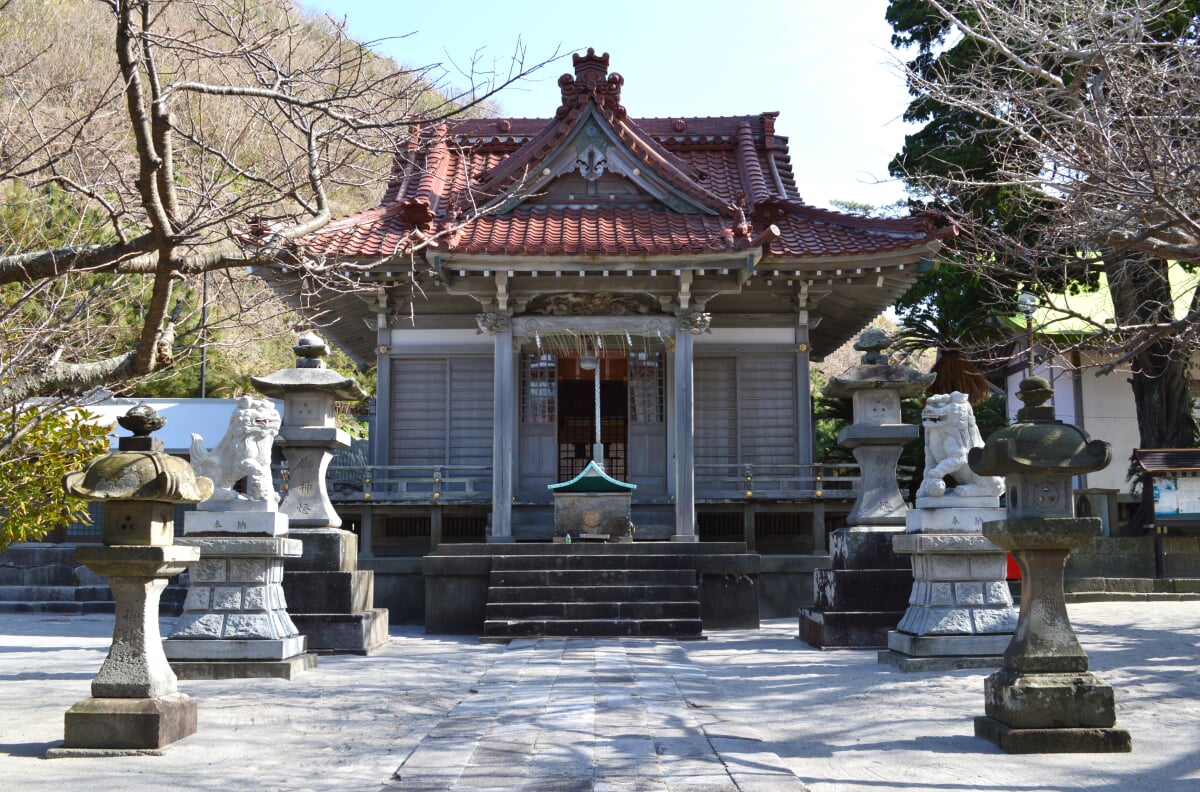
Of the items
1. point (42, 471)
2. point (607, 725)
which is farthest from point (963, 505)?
point (42, 471)

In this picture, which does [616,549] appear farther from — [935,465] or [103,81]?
[103,81]

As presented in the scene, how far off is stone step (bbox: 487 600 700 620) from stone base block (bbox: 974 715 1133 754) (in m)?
6.51

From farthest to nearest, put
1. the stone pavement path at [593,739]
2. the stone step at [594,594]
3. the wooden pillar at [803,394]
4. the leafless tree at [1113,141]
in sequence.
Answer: the wooden pillar at [803,394] < the stone step at [594,594] < the leafless tree at [1113,141] < the stone pavement path at [593,739]

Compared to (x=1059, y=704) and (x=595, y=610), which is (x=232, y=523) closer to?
(x=595, y=610)

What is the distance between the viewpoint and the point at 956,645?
28.8 ft

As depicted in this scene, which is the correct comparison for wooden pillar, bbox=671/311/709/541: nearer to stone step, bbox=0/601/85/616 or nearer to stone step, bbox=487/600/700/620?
stone step, bbox=487/600/700/620

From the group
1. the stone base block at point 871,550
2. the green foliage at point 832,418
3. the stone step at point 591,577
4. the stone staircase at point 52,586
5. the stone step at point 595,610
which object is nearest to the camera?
the stone base block at point 871,550

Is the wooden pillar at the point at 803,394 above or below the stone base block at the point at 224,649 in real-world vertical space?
above

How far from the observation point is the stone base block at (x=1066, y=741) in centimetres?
559

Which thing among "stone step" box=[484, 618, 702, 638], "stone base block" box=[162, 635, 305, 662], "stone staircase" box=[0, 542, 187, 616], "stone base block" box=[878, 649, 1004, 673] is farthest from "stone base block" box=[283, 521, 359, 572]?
"stone base block" box=[878, 649, 1004, 673]

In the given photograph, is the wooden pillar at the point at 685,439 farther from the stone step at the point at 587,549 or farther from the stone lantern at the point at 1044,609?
the stone lantern at the point at 1044,609

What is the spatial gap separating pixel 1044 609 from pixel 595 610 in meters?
6.86

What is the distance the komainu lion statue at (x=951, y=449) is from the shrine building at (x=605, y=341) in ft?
16.3

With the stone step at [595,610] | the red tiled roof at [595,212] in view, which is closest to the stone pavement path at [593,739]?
the stone step at [595,610]
